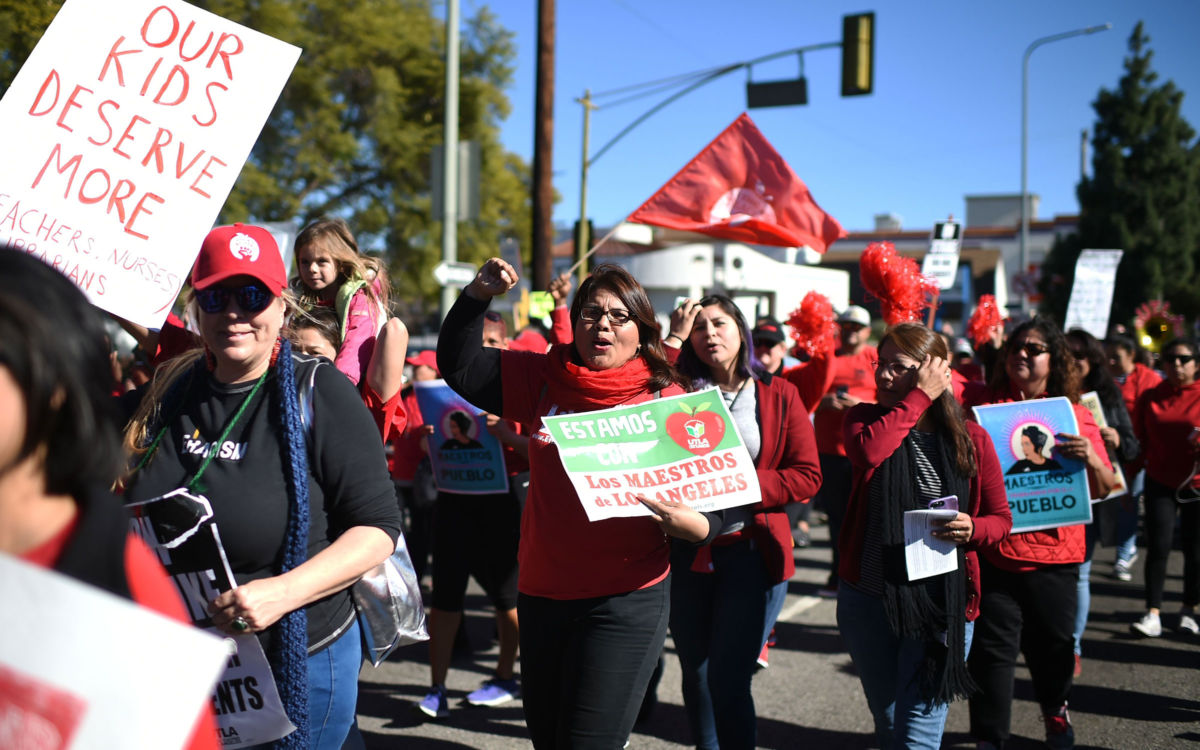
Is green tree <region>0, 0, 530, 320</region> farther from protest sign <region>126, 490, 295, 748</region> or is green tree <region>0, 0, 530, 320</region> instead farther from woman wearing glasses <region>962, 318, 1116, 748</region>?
protest sign <region>126, 490, 295, 748</region>

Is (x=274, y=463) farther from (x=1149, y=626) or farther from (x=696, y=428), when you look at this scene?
(x=1149, y=626)

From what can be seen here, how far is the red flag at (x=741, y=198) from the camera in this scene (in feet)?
20.8

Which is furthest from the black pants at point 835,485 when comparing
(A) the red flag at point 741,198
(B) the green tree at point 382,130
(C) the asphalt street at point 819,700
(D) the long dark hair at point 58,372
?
(B) the green tree at point 382,130

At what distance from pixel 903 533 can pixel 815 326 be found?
2558 mm

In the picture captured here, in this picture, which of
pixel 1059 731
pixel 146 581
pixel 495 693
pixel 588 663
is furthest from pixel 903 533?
pixel 146 581

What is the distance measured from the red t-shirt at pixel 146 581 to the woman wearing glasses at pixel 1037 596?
12.1 ft

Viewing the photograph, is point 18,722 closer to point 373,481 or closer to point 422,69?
point 373,481

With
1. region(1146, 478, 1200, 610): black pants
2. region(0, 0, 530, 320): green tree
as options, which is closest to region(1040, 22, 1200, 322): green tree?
region(0, 0, 530, 320): green tree

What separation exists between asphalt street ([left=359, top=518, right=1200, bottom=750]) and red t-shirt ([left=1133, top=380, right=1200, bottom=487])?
3.66ft

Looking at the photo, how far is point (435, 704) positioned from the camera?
5.10 metres

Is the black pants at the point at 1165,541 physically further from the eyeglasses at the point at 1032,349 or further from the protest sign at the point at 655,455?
the protest sign at the point at 655,455

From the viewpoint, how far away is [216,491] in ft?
7.13

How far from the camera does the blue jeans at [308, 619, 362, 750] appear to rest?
7.74ft

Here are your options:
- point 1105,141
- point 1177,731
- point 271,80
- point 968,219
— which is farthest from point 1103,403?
point 968,219
